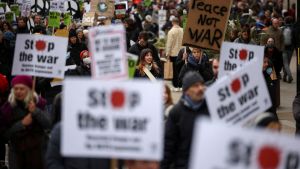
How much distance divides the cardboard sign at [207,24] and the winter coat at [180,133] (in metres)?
3.69

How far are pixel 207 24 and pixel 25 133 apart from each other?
3.76 metres

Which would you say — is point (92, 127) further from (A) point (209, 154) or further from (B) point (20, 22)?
(B) point (20, 22)

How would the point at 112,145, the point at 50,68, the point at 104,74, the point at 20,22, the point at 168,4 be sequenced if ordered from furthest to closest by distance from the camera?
the point at 168,4, the point at 20,22, the point at 50,68, the point at 104,74, the point at 112,145

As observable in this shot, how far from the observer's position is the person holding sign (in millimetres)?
11617

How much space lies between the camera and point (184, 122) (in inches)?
287

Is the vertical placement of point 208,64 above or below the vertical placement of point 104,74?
below

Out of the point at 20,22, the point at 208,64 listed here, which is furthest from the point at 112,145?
the point at 20,22

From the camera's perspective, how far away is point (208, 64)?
43.9ft

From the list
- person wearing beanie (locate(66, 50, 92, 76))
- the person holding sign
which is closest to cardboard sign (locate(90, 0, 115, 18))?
the person holding sign

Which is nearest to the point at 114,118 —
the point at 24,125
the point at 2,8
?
the point at 24,125

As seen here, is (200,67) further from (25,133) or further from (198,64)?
(25,133)

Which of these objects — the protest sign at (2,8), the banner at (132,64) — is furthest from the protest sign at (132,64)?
the protest sign at (2,8)

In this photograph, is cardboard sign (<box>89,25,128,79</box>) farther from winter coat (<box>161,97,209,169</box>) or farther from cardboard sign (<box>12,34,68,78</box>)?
cardboard sign (<box>12,34,68,78</box>)

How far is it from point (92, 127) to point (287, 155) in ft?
5.15
